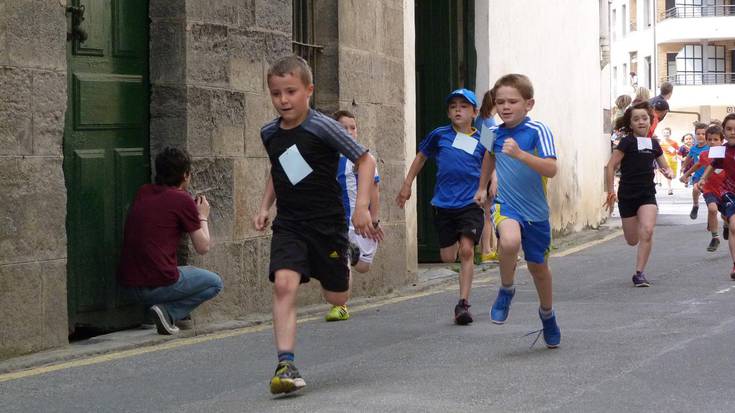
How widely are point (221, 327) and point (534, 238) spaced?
2.55 metres

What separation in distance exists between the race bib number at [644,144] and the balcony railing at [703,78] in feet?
192

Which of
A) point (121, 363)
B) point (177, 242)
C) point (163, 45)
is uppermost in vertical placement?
point (163, 45)

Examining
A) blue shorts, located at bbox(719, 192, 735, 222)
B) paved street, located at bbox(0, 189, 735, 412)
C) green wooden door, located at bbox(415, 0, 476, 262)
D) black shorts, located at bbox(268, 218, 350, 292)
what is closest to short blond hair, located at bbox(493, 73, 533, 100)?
paved street, located at bbox(0, 189, 735, 412)

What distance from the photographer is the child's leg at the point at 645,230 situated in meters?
12.6

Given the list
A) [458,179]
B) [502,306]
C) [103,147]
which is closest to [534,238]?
[502,306]

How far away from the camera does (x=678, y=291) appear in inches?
460

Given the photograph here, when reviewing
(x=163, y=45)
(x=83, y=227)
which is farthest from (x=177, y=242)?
(x=163, y=45)

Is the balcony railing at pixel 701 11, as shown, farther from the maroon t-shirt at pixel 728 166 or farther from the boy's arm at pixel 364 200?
the boy's arm at pixel 364 200

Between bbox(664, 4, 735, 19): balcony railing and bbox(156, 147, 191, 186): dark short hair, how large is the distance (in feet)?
207

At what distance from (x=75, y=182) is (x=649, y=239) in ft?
18.5

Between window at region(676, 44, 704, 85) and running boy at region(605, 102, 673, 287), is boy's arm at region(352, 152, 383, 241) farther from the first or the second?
window at region(676, 44, 704, 85)

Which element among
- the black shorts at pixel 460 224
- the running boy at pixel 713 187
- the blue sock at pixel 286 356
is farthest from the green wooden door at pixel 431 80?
the blue sock at pixel 286 356

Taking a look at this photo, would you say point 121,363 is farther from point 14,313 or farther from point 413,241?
point 413,241

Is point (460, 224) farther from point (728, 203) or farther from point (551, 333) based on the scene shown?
point (728, 203)
